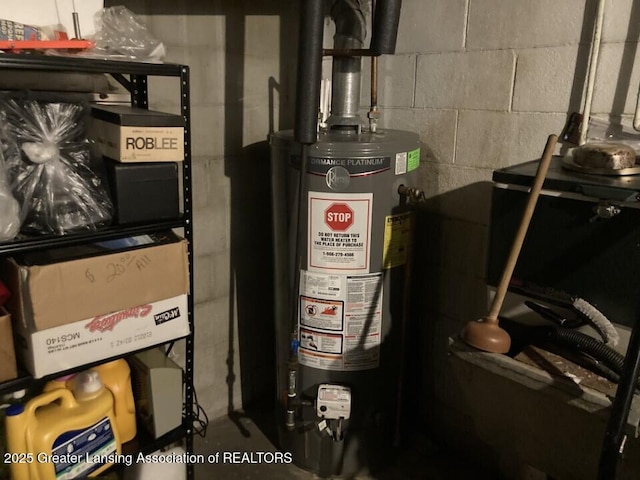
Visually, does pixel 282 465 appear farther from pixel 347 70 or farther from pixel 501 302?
pixel 347 70

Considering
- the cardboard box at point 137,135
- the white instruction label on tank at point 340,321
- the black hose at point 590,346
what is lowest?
the white instruction label on tank at point 340,321

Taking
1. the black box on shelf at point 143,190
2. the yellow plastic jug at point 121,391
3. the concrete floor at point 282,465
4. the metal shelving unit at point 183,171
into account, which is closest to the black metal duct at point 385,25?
the metal shelving unit at point 183,171

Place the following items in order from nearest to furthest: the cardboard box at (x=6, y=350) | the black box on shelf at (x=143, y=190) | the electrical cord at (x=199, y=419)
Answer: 1. the cardboard box at (x=6, y=350)
2. the black box on shelf at (x=143, y=190)
3. the electrical cord at (x=199, y=419)

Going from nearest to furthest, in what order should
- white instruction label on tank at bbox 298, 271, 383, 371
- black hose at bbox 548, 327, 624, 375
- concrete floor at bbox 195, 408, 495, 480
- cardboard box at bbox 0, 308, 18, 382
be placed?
black hose at bbox 548, 327, 624, 375, cardboard box at bbox 0, 308, 18, 382, white instruction label on tank at bbox 298, 271, 383, 371, concrete floor at bbox 195, 408, 495, 480

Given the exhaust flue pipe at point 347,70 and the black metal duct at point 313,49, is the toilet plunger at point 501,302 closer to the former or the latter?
the black metal duct at point 313,49

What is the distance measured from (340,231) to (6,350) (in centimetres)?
88

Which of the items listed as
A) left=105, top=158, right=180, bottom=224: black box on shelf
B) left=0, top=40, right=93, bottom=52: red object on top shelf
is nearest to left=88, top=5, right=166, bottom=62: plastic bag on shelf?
left=0, top=40, right=93, bottom=52: red object on top shelf

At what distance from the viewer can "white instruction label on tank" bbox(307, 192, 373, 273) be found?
4.84 feet

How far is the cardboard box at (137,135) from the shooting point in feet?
4.06

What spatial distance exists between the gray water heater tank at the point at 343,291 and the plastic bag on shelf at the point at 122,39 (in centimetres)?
43

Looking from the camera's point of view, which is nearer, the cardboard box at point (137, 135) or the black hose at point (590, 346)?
the black hose at point (590, 346)

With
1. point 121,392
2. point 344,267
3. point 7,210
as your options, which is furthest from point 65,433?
point 344,267

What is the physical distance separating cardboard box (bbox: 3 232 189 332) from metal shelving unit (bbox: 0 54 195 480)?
4 centimetres

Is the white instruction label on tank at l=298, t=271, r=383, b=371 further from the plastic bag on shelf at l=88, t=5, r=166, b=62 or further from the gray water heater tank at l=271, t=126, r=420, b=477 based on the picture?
the plastic bag on shelf at l=88, t=5, r=166, b=62
